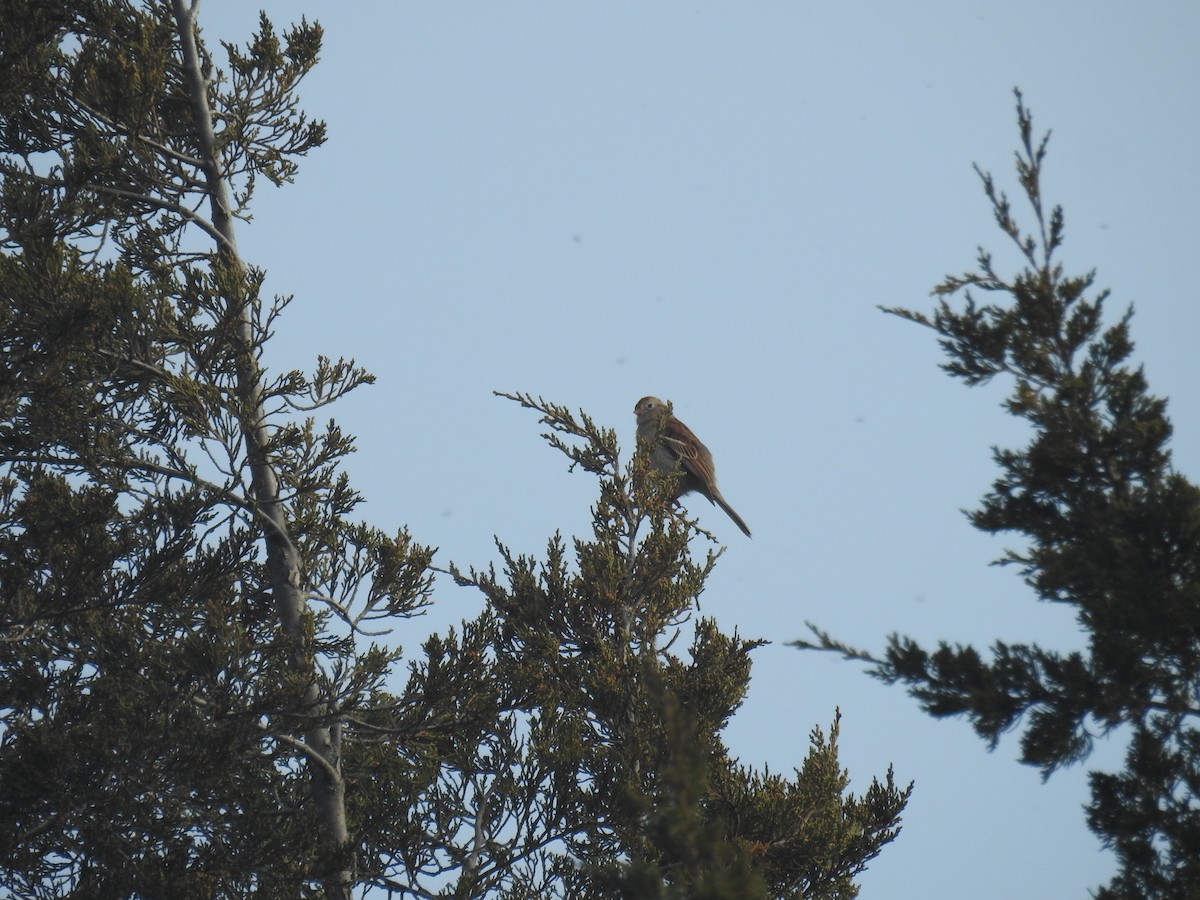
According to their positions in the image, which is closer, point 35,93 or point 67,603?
point 67,603

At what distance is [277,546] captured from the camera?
8477 mm

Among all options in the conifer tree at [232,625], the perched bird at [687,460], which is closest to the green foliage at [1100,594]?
the conifer tree at [232,625]

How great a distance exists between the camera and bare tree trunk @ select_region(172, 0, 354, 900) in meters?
7.98

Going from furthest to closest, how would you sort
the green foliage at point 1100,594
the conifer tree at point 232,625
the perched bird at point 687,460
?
the perched bird at point 687,460, the conifer tree at point 232,625, the green foliage at point 1100,594

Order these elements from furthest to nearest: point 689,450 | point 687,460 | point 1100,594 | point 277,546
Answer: point 689,450 < point 687,460 < point 277,546 < point 1100,594

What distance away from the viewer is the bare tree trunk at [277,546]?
314 inches

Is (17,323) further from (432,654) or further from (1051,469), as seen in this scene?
(1051,469)

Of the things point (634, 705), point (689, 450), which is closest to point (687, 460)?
point (689, 450)

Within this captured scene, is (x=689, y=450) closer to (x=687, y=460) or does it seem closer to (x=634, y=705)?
(x=687, y=460)

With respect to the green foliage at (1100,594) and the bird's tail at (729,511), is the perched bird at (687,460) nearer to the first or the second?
the bird's tail at (729,511)

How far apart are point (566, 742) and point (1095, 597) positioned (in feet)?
15.0

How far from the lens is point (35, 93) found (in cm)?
866

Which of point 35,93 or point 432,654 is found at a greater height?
point 35,93

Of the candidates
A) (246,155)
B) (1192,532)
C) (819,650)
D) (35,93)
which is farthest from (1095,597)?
(35,93)
